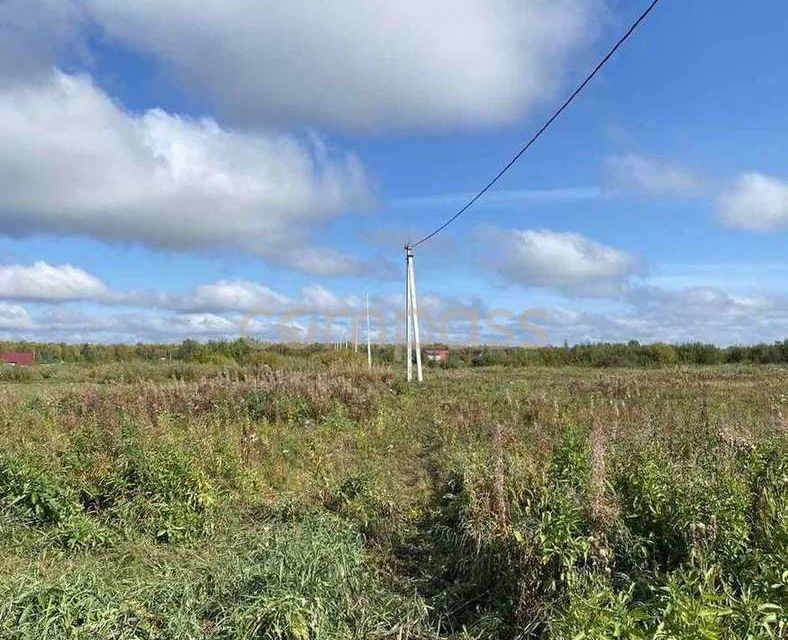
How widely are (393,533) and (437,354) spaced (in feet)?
99.5

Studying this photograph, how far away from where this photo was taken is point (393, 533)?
18.4 ft

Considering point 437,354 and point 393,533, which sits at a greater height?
point 437,354

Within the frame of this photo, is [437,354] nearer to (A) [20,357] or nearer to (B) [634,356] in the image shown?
(B) [634,356]

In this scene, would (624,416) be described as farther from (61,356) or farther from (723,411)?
(61,356)

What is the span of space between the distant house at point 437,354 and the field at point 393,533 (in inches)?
985

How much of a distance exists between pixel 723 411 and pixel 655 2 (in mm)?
6570

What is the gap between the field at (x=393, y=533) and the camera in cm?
376

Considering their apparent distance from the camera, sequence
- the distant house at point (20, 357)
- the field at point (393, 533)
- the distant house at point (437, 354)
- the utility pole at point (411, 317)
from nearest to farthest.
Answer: the field at point (393, 533), the utility pole at point (411, 317), the distant house at point (437, 354), the distant house at point (20, 357)

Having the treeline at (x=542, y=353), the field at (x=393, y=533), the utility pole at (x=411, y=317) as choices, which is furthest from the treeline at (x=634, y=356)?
the field at (x=393, y=533)

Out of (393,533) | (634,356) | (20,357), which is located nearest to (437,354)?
(634,356)

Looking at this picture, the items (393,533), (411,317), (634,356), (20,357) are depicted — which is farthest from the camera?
(20,357)

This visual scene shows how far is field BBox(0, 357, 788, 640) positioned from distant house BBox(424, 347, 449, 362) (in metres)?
25.0

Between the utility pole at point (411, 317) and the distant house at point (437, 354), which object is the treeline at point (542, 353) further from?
the utility pole at point (411, 317)

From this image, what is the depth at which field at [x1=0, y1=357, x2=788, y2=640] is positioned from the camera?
3.76 meters
